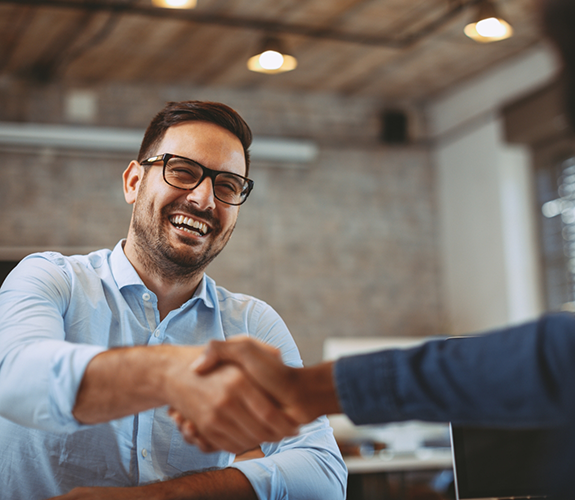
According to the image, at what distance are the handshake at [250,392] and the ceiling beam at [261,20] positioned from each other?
11.6ft

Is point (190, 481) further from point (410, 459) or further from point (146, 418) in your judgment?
point (410, 459)

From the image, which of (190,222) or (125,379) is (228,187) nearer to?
(190,222)

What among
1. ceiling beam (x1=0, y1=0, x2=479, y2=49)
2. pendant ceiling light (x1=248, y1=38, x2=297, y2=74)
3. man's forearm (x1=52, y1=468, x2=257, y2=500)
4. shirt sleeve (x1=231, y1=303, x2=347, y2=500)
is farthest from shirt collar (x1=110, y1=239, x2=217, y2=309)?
ceiling beam (x1=0, y1=0, x2=479, y2=49)

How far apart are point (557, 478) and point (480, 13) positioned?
349 centimetres

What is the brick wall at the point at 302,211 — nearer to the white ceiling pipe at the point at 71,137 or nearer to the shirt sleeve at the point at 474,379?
the white ceiling pipe at the point at 71,137

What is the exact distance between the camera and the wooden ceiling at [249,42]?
423 cm

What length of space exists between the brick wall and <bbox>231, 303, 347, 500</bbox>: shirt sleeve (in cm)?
371

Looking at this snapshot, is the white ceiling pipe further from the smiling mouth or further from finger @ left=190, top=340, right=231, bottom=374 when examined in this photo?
finger @ left=190, top=340, right=231, bottom=374

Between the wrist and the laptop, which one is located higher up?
the wrist

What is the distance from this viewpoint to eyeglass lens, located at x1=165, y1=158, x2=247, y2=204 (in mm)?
1619

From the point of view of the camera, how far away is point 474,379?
87 cm

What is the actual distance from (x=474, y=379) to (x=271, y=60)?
3.62 meters

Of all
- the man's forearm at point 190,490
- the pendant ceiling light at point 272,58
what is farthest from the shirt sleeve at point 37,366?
the pendant ceiling light at point 272,58

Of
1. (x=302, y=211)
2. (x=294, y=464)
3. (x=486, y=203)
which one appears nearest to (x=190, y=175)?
(x=294, y=464)
